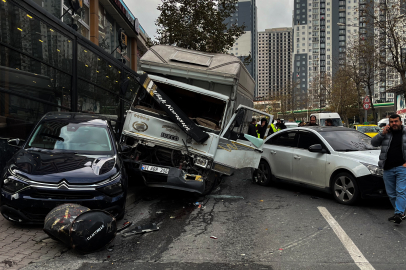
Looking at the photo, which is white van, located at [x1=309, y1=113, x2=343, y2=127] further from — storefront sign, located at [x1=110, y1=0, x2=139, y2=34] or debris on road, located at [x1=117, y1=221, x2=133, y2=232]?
debris on road, located at [x1=117, y1=221, x2=133, y2=232]

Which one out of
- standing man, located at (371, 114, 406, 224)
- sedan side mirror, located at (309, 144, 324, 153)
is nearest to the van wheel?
sedan side mirror, located at (309, 144, 324, 153)

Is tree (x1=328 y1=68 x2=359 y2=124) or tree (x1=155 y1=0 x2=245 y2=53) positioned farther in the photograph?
tree (x1=328 y1=68 x2=359 y2=124)

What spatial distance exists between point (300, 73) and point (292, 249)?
158 meters

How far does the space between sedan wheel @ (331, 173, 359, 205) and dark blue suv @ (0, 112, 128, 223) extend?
4.40 metres

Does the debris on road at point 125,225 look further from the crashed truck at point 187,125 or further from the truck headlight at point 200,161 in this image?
the truck headlight at point 200,161

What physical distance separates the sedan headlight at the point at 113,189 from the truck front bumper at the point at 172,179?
158cm

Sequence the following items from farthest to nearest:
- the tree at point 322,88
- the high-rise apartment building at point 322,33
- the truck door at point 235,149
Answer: the high-rise apartment building at point 322,33 < the tree at point 322,88 < the truck door at point 235,149

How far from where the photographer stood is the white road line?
393 centimetres

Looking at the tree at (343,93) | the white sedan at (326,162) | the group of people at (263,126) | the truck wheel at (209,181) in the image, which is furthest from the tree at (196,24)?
the tree at (343,93)

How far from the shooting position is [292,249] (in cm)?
451

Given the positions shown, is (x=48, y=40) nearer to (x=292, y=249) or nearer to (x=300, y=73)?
(x=292, y=249)

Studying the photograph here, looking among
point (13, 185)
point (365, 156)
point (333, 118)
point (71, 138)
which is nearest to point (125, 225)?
point (13, 185)

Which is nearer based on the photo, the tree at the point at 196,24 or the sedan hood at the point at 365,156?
the sedan hood at the point at 365,156

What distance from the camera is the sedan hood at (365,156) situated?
6.71m
